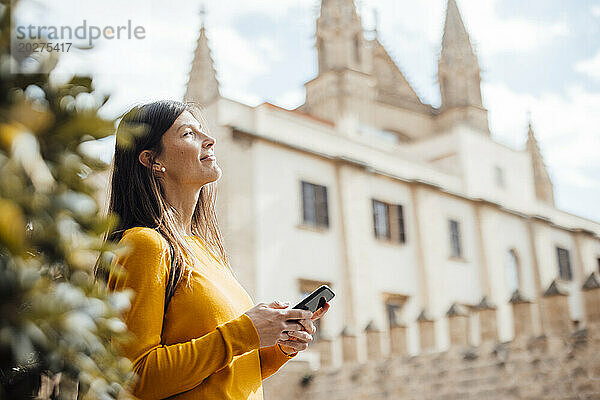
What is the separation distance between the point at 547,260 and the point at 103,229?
26578 millimetres

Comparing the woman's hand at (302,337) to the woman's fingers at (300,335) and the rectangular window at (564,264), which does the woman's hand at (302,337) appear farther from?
the rectangular window at (564,264)

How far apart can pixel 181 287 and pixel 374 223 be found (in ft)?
61.4

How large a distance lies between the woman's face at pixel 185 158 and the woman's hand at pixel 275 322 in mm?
471

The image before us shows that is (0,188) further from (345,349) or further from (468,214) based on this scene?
(468,214)

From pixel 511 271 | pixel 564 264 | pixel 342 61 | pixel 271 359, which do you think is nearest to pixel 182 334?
pixel 271 359

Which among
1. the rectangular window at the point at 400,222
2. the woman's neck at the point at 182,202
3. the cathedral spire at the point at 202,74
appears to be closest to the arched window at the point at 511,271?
the rectangular window at the point at 400,222

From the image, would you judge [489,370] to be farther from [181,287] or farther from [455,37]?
[455,37]

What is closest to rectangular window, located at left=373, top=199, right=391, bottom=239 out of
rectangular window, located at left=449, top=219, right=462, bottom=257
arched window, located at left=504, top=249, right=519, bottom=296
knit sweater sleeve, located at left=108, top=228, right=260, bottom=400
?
rectangular window, located at left=449, top=219, right=462, bottom=257

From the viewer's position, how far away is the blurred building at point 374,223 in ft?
56.4

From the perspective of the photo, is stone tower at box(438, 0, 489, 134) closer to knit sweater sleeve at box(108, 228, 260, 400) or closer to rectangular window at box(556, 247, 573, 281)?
rectangular window at box(556, 247, 573, 281)

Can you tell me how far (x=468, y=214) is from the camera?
917 inches

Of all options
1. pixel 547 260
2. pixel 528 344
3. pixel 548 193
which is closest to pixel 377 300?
pixel 528 344

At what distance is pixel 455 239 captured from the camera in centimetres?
2262

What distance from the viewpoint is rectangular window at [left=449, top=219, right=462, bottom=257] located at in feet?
73.7
